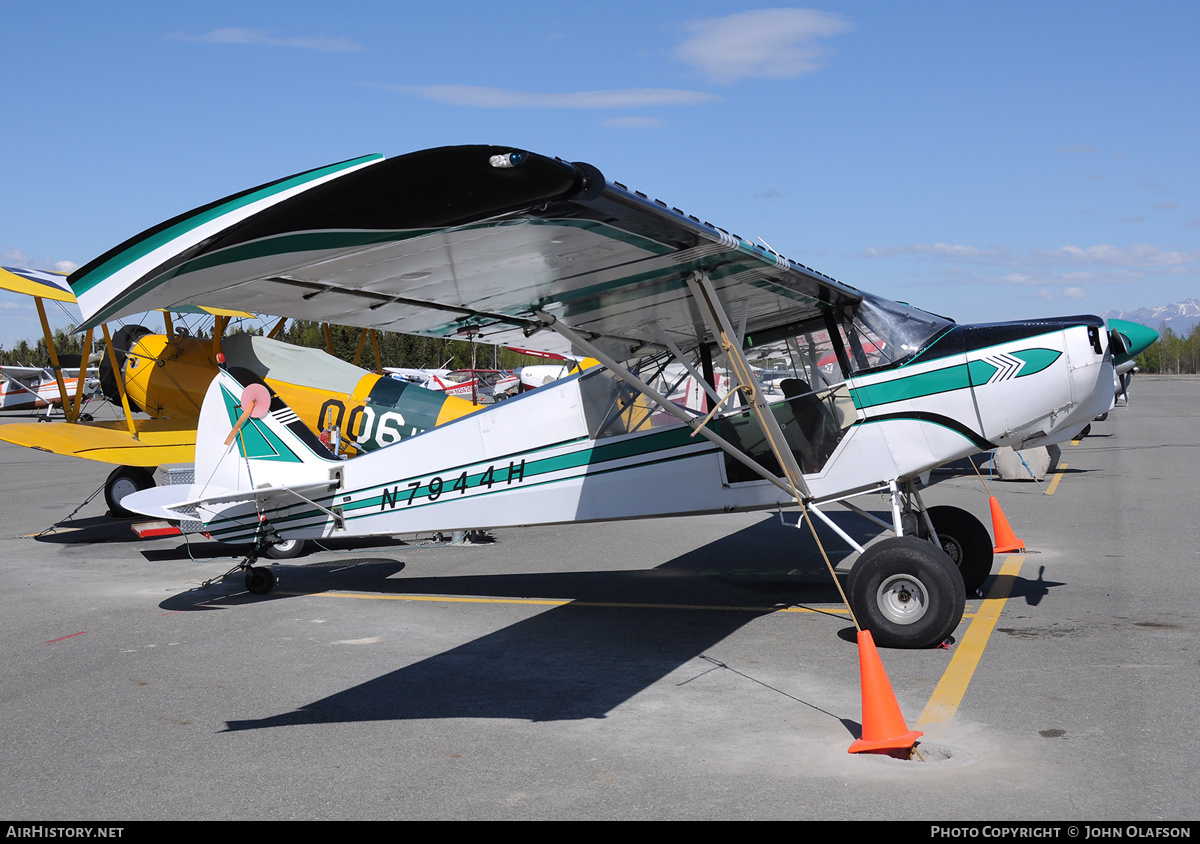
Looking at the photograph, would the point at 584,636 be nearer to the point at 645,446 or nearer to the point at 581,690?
the point at 581,690

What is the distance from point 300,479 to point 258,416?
2.48 ft

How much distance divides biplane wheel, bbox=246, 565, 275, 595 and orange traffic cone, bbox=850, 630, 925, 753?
596cm

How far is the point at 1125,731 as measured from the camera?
440 centimetres

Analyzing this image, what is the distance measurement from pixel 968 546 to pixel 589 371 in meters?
3.42

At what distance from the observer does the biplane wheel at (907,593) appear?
5926 millimetres

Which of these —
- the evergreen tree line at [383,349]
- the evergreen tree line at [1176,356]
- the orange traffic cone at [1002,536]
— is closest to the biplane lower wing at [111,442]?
the orange traffic cone at [1002,536]

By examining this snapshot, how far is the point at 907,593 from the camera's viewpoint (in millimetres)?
6129

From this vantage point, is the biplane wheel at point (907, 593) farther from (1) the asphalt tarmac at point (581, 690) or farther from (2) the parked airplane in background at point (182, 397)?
(2) the parked airplane in background at point (182, 397)

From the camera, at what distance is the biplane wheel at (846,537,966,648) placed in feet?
19.4

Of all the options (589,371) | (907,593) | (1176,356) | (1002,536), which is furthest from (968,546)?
(1176,356)

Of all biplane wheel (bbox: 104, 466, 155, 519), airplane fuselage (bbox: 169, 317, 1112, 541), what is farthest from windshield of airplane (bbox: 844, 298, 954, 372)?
biplane wheel (bbox: 104, 466, 155, 519)

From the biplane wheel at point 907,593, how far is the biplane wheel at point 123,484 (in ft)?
37.1

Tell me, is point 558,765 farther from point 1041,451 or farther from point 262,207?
point 1041,451
